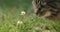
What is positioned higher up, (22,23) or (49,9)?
(49,9)

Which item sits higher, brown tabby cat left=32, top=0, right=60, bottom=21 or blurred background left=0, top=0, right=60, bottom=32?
brown tabby cat left=32, top=0, right=60, bottom=21

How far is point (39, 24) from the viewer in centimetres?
473

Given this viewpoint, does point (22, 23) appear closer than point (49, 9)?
No

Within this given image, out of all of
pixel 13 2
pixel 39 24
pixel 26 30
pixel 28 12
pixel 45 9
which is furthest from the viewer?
pixel 13 2

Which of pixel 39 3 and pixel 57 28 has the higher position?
pixel 39 3

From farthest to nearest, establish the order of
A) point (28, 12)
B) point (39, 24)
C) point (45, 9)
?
point (28, 12)
point (39, 24)
point (45, 9)

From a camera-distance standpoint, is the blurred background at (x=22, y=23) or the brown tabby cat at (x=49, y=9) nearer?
the brown tabby cat at (x=49, y=9)

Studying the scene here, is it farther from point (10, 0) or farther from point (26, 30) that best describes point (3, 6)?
point (26, 30)

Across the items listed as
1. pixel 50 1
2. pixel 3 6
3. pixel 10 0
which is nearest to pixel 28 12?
pixel 3 6

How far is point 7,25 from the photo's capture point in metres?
4.62

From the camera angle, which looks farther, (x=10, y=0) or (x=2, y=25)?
(x=10, y=0)

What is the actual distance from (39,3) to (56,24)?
2.84ft

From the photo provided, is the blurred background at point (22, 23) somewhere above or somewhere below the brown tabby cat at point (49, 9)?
below

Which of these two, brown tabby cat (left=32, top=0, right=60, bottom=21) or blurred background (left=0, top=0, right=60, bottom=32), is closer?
brown tabby cat (left=32, top=0, right=60, bottom=21)
